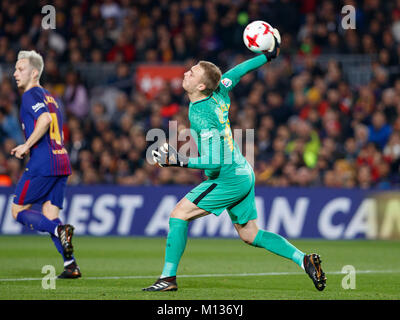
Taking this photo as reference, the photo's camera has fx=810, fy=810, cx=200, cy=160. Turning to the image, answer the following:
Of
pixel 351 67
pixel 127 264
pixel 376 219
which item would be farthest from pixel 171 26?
pixel 127 264

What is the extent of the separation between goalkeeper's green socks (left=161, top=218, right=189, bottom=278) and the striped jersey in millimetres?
1845

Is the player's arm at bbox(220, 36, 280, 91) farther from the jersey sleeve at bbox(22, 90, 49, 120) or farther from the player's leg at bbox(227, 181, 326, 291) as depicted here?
the jersey sleeve at bbox(22, 90, 49, 120)

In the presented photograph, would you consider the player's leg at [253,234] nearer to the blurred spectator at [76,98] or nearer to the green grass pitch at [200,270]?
the green grass pitch at [200,270]

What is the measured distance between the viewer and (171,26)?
19.6 m

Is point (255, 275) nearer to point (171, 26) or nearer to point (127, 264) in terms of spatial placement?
point (127, 264)

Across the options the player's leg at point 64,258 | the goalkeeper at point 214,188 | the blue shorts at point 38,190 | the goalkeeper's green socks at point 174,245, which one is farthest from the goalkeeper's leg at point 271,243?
the blue shorts at point 38,190

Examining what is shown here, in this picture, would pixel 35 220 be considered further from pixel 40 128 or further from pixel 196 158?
pixel 196 158

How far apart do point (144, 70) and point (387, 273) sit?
10247 mm

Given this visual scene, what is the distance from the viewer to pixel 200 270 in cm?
992

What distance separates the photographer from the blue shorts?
8.88 meters

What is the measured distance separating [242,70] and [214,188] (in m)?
1.32

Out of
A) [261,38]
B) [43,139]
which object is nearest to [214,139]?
[261,38]

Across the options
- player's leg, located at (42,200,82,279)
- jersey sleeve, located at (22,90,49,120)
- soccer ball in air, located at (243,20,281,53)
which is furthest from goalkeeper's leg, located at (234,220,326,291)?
jersey sleeve, located at (22,90,49,120)
